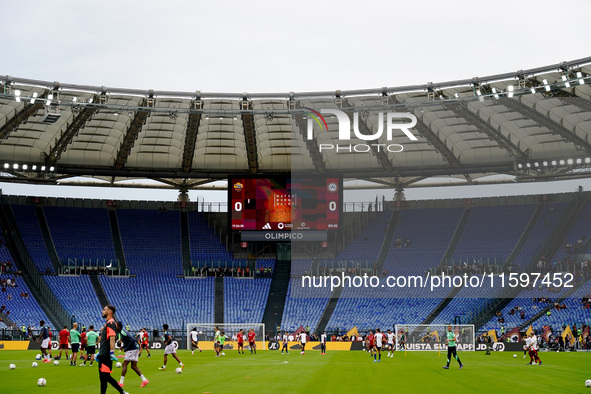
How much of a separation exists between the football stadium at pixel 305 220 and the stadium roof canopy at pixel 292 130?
184 millimetres

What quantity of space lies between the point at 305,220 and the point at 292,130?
8.01 metres

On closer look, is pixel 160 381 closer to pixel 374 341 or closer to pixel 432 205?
pixel 374 341

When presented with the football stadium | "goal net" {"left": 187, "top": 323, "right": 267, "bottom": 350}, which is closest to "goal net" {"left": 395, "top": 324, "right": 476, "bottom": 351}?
the football stadium

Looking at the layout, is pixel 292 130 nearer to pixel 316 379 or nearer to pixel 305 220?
pixel 305 220

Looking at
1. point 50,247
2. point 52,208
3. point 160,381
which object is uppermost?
point 52,208

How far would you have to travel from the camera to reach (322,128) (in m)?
55.2

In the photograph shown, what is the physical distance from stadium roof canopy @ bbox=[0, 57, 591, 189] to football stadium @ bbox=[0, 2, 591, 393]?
184 millimetres

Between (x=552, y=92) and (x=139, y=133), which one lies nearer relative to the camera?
Answer: (x=552, y=92)

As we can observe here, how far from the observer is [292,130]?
5697 centimetres

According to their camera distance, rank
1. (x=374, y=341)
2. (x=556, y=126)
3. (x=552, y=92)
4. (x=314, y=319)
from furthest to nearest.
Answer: (x=314, y=319)
(x=556, y=126)
(x=552, y=92)
(x=374, y=341)

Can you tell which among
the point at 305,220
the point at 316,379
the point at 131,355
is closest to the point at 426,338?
the point at 305,220

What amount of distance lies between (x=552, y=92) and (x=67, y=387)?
1581 inches

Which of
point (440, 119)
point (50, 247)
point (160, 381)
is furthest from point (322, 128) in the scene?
point (160, 381)

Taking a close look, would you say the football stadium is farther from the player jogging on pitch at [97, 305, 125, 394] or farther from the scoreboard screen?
the player jogging on pitch at [97, 305, 125, 394]
